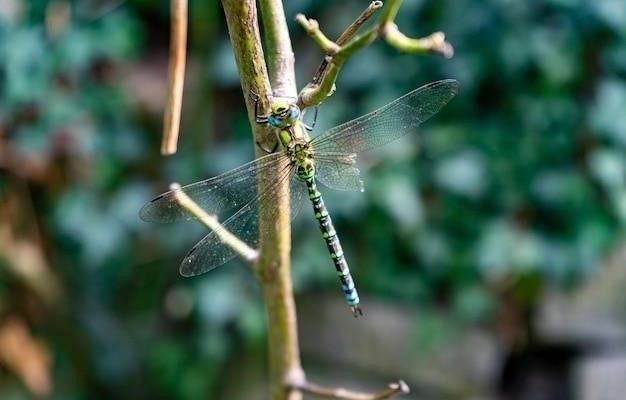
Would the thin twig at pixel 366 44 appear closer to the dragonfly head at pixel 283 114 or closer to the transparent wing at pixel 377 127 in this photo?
the dragonfly head at pixel 283 114

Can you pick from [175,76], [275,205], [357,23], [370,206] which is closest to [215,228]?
[275,205]

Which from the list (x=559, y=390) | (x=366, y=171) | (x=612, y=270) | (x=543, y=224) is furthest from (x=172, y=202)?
(x=559, y=390)

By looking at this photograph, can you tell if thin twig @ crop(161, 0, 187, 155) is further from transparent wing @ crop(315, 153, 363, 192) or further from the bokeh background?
the bokeh background

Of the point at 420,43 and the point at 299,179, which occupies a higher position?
the point at 299,179

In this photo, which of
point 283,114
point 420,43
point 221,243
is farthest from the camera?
point 221,243

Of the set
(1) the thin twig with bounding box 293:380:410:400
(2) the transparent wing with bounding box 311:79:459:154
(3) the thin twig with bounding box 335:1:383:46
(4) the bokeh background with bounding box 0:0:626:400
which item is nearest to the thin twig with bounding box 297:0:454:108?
(3) the thin twig with bounding box 335:1:383:46

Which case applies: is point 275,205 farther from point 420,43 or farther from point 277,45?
point 420,43

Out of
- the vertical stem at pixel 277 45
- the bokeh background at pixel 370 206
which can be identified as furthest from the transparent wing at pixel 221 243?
the bokeh background at pixel 370 206
